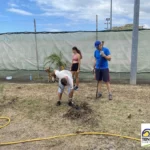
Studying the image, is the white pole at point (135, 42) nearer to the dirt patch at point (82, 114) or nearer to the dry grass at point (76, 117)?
the dry grass at point (76, 117)

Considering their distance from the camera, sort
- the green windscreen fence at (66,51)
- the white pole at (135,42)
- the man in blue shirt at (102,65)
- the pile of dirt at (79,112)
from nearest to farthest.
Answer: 1. the pile of dirt at (79,112)
2. the man in blue shirt at (102,65)
3. the white pole at (135,42)
4. the green windscreen fence at (66,51)

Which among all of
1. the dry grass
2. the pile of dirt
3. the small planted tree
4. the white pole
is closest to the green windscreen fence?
the small planted tree

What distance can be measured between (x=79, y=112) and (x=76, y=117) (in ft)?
0.71

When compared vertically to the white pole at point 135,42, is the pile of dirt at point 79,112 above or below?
below

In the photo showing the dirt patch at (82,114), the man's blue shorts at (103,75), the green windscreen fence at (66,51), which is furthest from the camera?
the green windscreen fence at (66,51)

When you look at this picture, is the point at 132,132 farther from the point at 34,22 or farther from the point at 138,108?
the point at 34,22

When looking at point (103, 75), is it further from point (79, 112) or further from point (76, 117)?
point (76, 117)

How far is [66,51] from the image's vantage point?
9.23 metres

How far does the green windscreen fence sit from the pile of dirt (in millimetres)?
3485

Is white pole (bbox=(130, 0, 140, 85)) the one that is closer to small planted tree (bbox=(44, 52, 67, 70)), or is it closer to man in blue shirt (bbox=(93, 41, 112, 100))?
man in blue shirt (bbox=(93, 41, 112, 100))

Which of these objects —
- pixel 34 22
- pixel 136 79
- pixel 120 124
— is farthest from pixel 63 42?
pixel 120 124

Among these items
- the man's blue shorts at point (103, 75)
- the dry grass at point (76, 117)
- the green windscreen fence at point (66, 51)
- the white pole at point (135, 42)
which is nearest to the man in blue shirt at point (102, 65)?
the man's blue shorts at point (103, 75)

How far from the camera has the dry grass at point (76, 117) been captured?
396 centimetres

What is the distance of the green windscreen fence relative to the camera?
339 inches
